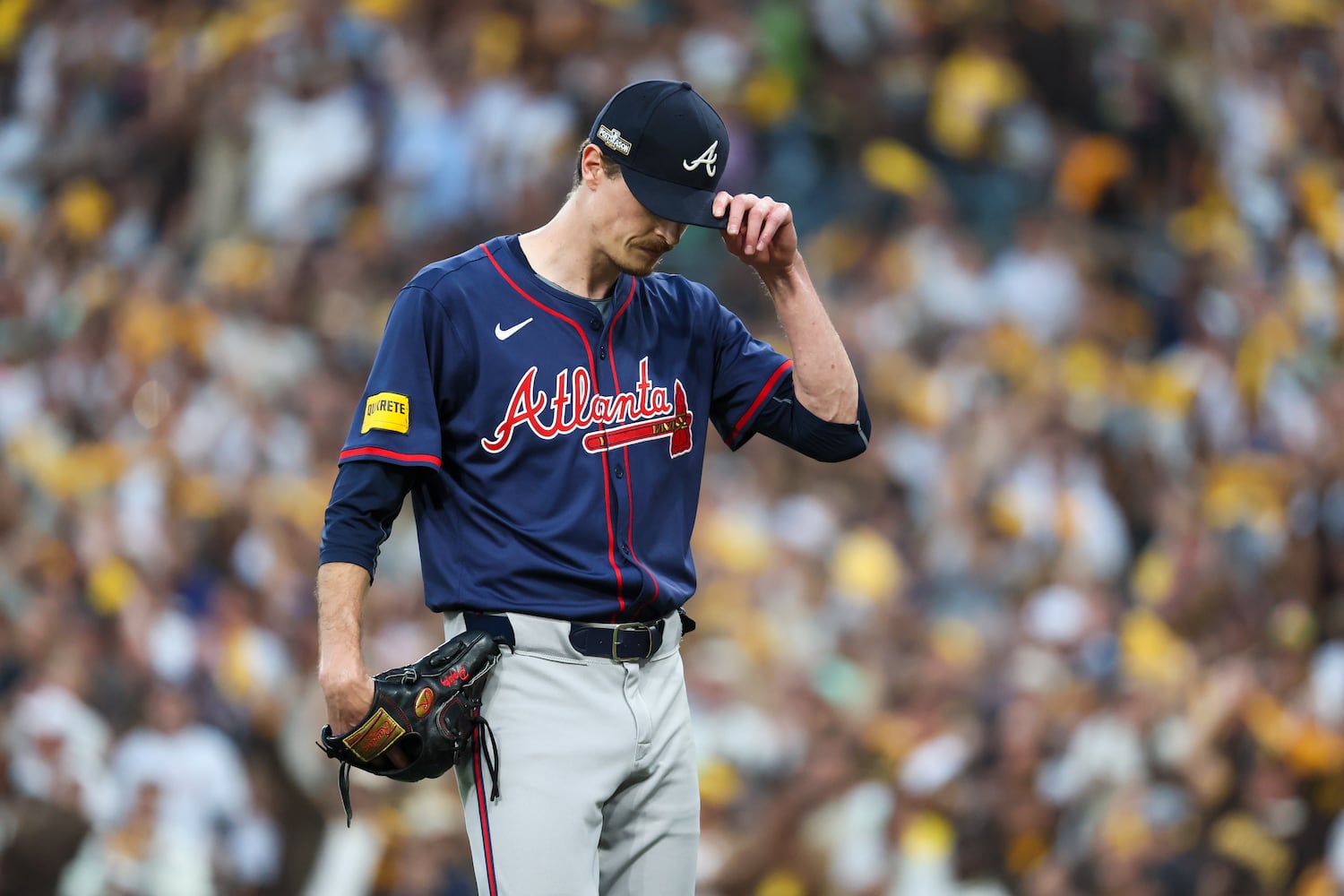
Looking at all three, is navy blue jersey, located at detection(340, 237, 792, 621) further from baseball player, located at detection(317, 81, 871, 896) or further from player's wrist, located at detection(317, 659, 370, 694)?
player's wrist, located at detection(317, 659, 370, 694)

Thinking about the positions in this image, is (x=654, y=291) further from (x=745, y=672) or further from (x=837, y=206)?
(x=837, y=206)

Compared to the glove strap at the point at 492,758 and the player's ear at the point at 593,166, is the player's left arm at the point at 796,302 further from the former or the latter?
the glove strap at the point at 492,758

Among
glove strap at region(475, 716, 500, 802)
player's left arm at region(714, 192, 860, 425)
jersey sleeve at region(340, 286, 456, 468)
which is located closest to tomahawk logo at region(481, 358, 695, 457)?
jersey sleeve at region(340, 286, 456, 468)

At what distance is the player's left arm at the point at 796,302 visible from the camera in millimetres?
2605

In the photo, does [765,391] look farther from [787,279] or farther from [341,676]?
[341,676]

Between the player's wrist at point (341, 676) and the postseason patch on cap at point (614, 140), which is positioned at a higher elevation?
the postseason patch on cap at point (614, 140)

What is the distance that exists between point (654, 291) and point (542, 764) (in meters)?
0.86

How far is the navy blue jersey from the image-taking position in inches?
102

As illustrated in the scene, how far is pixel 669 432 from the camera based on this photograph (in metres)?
2.73

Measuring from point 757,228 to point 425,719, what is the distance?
0.94m

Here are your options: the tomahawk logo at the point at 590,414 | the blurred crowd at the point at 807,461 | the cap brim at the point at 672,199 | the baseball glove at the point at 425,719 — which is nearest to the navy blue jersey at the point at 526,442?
the tomahawk logo at the point at 590,414

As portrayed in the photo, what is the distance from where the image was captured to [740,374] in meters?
2.90

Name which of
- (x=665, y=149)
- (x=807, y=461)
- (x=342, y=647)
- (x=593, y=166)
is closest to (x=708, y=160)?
(x=665, y=149)

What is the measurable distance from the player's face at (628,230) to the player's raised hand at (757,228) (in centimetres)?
9
